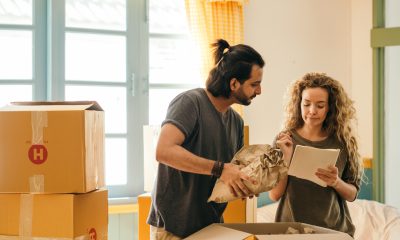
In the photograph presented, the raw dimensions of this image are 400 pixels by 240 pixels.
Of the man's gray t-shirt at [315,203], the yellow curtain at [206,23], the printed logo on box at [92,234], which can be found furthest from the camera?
the yellow curtain at [206,23]

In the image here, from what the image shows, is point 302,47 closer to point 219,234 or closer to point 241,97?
point 241,97

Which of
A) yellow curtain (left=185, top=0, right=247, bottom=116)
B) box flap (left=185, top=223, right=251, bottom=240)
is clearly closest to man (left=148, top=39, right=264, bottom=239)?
box flap (left=185, top=223, right=251, bottom=240)

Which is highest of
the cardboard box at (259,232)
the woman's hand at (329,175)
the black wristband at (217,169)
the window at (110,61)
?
the window at (110,61)

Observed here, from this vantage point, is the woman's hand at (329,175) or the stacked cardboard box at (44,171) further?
the woman's hand at (329,175)

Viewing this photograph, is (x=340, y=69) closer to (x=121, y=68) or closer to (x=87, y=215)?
(x=121, y=68)

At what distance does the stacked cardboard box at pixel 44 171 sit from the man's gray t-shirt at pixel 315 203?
0.81 meters

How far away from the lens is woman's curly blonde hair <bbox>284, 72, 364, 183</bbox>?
2.10 metres

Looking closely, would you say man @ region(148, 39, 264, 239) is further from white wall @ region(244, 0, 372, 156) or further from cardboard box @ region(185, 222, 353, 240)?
white wall @ region(244, 0, 372, 156)

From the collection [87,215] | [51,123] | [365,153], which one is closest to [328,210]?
[87,215]

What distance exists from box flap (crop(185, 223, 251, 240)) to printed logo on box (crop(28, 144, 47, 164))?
589 millimetres

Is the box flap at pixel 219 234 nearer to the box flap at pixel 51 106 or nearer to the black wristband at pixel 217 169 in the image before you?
the black wristband at pixel 217 169

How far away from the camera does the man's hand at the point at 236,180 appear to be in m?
1.59

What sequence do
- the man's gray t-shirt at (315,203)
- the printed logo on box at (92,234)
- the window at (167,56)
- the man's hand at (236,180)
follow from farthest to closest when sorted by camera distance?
the window at (167,56) < the man's gray t-shirt at (315,203) < the printed logo on box at (92,234) < the man's hand at (236,180)

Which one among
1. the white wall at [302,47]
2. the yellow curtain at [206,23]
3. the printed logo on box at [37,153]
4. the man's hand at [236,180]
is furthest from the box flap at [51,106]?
the white wall at [302,47]
